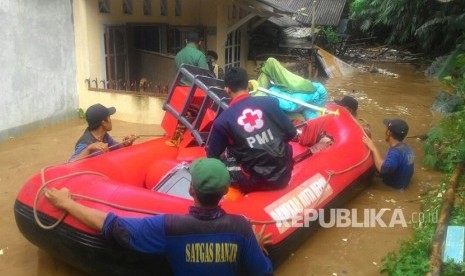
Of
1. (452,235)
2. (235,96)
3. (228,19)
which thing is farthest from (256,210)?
(228,19)

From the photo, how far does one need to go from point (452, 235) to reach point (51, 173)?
3163 mm

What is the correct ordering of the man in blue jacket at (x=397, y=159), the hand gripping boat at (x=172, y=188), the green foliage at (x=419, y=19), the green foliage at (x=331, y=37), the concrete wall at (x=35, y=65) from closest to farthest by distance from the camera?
the hand gripping boat at (x=172, y=188) → the man in blue jacket at (x=397, y=159) → the concrete wall at (x=35, y=65) → the green foliage at (x=419, y=19) → the green foliage at (x=331, y=37)

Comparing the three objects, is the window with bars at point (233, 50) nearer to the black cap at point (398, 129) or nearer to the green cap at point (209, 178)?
the black cap at point (398, 129)

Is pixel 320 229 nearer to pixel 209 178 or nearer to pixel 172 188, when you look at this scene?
pixel 172 188

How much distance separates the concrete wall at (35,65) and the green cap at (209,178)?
18.2ft

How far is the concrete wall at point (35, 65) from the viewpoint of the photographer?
6.40 meters

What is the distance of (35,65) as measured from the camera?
691 centimetres

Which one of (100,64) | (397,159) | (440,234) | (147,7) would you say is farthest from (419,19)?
(440,234)

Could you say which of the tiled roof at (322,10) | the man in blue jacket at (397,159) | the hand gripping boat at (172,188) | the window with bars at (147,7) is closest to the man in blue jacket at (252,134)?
the hand gripping boat at (172,188)

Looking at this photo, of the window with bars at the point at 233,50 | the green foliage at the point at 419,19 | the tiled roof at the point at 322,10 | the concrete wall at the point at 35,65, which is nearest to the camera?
the concrete wall at the point at 35,65

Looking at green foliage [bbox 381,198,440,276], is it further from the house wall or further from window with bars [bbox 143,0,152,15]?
window with bars [bbox 143,0,152,15]

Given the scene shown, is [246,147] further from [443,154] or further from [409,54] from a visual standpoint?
[409,54]

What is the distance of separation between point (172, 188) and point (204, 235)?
184cm

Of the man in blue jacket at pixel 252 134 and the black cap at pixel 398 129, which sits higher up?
the man in blue jacket at pixel 252 134
